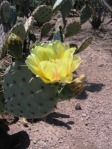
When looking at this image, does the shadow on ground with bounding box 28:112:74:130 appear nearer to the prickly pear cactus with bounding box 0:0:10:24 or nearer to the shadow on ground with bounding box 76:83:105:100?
the shadow on ground with bounding box 76:83:105:100

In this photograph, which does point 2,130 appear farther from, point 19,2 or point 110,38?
point 19,2

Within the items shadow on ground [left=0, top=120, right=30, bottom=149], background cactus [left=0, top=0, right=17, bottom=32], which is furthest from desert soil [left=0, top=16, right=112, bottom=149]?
background cactus [left=0, top=0, right=17, bottom=32]

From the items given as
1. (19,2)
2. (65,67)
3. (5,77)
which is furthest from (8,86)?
(19,2)

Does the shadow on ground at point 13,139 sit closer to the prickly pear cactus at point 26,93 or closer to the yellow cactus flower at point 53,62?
the prickly pear cactus at point 26,93

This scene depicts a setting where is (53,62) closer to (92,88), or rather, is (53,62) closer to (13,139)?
(13,139)

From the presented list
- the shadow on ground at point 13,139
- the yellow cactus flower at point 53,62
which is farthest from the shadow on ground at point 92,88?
the yellow cactus flower at point 53,62

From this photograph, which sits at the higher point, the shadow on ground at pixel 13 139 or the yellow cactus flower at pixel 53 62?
the yellow cactus flower at pixel 53 62
